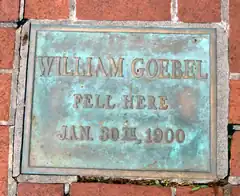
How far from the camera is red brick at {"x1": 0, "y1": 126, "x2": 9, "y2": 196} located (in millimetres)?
1342

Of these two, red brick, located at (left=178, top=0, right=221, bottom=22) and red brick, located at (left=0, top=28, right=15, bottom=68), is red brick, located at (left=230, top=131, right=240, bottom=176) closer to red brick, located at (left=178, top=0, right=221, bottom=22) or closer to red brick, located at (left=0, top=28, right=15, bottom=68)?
red brick, located at (left=178, top=0, right=221, bottom=22)

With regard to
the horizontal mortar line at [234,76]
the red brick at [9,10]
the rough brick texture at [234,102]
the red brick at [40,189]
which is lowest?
the red brick at [40,189]

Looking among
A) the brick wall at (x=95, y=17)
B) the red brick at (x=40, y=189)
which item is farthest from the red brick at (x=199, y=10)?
the red brick at (x=40, y=189)

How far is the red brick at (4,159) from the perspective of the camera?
1.34 m

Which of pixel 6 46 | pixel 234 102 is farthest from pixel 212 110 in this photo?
pixel 6 46

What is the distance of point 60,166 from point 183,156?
16.7 inches

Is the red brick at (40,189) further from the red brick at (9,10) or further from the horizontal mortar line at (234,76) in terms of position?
the horizontal mortar line at (234,76)

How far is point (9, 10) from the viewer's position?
1431 mm

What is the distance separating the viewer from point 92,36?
1412mm

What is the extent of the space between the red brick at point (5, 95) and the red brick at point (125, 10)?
348mm

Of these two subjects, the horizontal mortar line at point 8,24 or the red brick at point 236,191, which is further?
the horizontal mortar line at point 8,24

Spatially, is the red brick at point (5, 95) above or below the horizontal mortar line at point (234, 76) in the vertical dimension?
below

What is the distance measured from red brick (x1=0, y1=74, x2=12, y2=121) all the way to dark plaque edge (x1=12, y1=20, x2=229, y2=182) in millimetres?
37

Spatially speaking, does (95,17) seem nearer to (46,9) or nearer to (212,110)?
(46,9)
